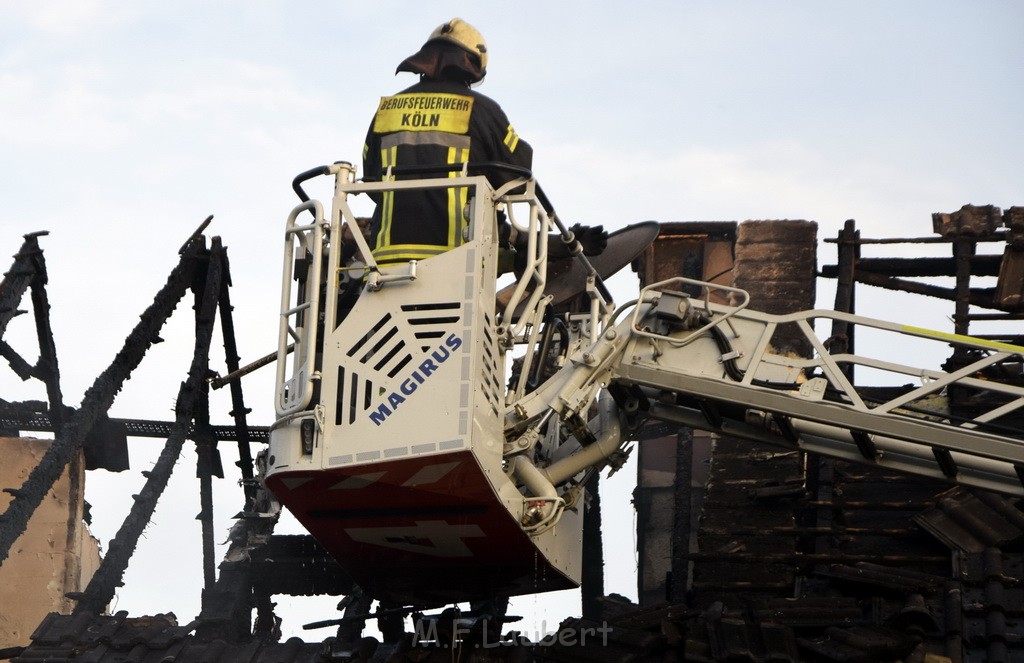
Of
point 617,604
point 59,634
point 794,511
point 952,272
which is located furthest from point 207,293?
point 952,272

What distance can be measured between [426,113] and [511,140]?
0.68m

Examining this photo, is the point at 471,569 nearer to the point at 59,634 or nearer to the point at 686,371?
the point at 686,371

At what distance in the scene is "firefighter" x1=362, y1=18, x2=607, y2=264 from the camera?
11281 mm

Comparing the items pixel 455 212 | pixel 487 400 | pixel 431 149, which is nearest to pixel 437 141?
pixel 431 149

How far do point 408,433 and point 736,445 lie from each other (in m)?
5.69

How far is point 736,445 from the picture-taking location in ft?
49.3

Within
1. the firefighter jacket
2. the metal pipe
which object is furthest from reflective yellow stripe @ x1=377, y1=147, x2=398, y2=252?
the metal pipe

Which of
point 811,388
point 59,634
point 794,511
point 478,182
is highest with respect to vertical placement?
point 478,182

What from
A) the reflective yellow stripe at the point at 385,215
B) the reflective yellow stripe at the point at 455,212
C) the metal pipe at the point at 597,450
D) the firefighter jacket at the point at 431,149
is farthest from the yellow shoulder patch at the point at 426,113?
the metal pipe at the point at 597,450

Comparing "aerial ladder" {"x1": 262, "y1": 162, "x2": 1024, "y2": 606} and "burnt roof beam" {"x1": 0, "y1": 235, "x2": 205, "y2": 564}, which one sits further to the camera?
"burnt roof beam" {"x1": 0, "y1": 235, "x2": 205, "y2": 564}

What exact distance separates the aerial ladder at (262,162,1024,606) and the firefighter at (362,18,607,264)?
23cm

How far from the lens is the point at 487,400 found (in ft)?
34.0

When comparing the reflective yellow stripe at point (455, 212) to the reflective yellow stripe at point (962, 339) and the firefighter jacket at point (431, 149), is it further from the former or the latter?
the reflective yellow stripe at point (962, 339)

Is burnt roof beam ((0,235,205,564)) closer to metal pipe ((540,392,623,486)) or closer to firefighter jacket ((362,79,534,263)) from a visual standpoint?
firefighter jacket ((362,79,534,263))
